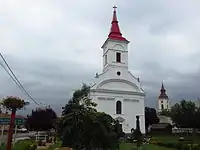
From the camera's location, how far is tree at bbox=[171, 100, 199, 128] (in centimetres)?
5122

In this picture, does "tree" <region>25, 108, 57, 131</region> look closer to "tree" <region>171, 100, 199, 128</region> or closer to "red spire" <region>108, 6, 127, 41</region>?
"red spire" <region>108, 6, 127, 41</region>

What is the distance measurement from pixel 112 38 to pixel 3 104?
4082cm

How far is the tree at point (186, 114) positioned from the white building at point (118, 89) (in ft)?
21.2

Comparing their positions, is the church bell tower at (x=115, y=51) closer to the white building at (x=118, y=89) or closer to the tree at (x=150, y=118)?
the white building at (x=118, y=89)

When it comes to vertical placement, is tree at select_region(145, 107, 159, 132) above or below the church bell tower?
below

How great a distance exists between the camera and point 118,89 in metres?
53.0

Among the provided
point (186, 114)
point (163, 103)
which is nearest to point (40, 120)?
point (186, 114)

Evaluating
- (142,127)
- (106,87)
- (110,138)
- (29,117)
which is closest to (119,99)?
(106,87)

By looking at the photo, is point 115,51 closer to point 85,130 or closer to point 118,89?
point 118,89

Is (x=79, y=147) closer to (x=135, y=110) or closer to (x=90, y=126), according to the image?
(x=90, y=126)

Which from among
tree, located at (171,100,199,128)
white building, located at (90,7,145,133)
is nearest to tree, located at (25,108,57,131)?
white building, located at (90,7,145,133)

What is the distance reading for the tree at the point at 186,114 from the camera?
5122 cm

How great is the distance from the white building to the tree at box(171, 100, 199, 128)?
647 centimetres

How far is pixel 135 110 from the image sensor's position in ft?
175
